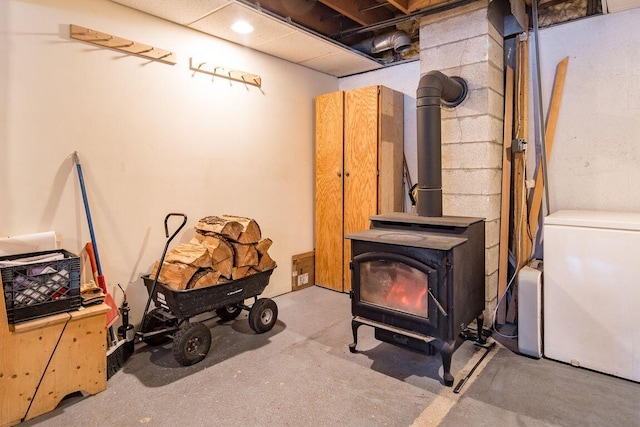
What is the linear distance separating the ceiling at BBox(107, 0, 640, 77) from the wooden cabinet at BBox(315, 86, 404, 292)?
0.44m

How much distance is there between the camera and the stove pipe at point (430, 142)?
2.46 m

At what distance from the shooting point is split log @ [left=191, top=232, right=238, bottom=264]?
8.33ft

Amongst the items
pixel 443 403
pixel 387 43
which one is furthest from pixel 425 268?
pixel 387 43

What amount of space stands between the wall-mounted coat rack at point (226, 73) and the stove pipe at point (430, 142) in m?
1.68

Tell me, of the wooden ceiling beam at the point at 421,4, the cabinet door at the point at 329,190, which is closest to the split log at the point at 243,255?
the cabinet door at the point at 329,190

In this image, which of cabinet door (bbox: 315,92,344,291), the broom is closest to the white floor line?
cabinet door (bbox: 315,92,344,291)

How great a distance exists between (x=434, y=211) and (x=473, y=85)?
3.40 feet

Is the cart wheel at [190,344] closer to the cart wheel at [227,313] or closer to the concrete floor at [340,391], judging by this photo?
the concrete floor at [340,391]

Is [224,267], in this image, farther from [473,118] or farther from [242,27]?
[473,118]

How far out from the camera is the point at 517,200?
2957 millimetres

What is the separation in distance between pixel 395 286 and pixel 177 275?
4.67ft

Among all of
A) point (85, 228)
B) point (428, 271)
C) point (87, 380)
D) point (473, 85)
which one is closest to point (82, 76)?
point (85, 228)

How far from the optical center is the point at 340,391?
2131 millimetres

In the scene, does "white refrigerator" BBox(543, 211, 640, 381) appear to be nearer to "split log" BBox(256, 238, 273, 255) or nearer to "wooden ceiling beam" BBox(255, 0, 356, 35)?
"split log" BBox(256, 238, 273, 255)
